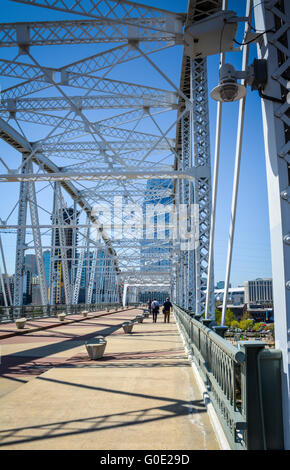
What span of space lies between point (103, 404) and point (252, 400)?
3396 millimetres

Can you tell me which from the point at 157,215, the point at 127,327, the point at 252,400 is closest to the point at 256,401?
the point at 252,400

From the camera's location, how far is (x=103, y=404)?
6344 millimetres

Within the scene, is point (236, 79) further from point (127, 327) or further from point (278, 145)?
point (127, 327)

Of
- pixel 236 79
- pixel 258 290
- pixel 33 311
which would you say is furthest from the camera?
pixel 258 290

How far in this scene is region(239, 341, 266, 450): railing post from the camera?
11.9 ft

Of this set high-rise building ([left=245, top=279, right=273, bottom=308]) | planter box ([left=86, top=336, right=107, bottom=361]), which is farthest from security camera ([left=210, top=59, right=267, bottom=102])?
high-rise building ([left=245, top=279, right=273, bottom=308])

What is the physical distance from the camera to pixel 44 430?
16.6 feet

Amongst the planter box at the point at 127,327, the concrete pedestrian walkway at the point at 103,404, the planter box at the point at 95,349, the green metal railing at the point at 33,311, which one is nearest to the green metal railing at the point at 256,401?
the concrete pedestrian walkway at the point at 103,404

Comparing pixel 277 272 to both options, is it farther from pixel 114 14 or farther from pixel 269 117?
pixel 114 14

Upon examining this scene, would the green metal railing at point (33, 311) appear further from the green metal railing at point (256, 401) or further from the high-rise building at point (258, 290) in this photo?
the high-rise building at point (258, 290)

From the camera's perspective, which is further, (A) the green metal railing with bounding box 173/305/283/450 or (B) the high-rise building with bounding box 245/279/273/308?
(B) the high-rise building with bounding box 245/279/273/308

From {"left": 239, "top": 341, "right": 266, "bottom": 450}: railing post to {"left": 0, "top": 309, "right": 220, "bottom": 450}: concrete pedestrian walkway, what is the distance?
2.78 feet

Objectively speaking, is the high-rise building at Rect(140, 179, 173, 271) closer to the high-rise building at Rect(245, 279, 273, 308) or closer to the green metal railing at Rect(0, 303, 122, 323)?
the green metal railing at Rect(0, 303, 122, 323)
